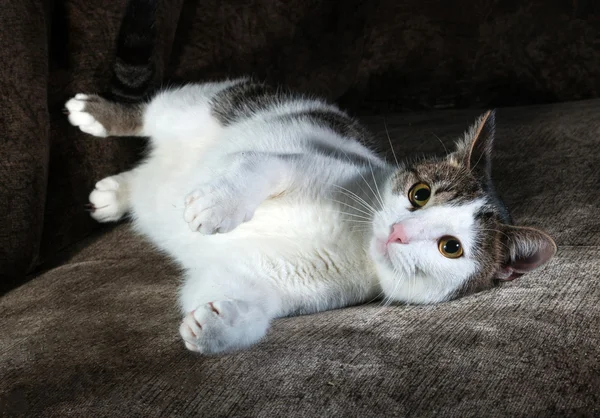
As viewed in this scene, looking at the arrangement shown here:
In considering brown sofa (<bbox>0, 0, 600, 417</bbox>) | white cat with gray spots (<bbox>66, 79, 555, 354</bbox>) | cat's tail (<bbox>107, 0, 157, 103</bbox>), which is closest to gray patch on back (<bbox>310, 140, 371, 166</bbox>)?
white cat with gray spots (<bbox>66, 79, 555, 354</bbox>)

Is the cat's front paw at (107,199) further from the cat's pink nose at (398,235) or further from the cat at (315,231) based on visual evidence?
the cat's pink nose at (398,235)

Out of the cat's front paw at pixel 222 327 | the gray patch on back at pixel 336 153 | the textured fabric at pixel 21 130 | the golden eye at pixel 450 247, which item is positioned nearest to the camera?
the cat's front paw at pixel 222 327

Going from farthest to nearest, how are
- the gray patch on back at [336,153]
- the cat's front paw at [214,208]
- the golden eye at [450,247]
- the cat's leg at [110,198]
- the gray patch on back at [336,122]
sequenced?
the gray patch on back at [336,122], the cat's leg at [110,198], the gray patch on back at [336,153], the golden eye at [450,247], the cat's front paw at [214,208]

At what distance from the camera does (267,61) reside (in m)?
2.61

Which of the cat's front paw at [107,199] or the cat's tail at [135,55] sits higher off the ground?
the cat's tail at [135,55]

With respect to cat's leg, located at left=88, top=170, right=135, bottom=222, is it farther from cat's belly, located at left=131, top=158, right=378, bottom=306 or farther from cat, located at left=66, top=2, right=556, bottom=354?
cat's belly, located at left=131, top=158, right=378, bottom=306

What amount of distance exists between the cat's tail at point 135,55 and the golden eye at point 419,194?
1006mm

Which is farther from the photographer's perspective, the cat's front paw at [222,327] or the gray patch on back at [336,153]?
the gray patch on back at [336,153]

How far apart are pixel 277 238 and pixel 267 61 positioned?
112 cm

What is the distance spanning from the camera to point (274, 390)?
1127 mm

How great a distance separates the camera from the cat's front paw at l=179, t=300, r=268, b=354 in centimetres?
132

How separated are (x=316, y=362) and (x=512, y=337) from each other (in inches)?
15.2

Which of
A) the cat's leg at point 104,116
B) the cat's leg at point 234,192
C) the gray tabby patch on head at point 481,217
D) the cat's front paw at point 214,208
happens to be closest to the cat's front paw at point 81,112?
the cat's leg at point 104,116

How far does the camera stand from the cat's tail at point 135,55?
201 centimetres
